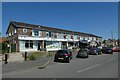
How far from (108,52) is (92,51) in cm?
808

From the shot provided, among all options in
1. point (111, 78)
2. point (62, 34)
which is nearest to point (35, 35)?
point (62, 34)

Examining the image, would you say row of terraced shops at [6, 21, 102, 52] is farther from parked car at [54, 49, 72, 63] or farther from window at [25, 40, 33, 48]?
parked car at [54, 49, 72, 63]

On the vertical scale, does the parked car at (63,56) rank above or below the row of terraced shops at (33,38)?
below

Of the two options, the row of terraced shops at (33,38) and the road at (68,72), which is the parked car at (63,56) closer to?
the road at (68,72)

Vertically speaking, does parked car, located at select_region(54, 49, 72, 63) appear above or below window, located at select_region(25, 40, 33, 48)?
below

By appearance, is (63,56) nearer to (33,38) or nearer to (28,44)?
(28,44)

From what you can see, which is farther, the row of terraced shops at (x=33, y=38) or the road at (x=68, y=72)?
the row of terraced shops at (x=33, y=38)

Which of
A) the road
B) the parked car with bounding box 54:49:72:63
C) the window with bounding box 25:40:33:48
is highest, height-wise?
the window with bounding box 25:40:33:48

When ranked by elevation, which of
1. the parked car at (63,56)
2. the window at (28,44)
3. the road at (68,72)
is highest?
the window at (28,44)

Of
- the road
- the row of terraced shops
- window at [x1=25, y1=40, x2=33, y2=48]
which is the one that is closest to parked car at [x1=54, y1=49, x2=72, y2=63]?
the road

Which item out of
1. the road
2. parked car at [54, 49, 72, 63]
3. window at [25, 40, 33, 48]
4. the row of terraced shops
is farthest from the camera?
window at [25, 40, 33, 48]

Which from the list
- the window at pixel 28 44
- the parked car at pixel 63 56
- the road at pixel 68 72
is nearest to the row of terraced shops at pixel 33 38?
the window at pixel 28 44

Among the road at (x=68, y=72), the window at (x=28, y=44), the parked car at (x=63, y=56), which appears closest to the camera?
the road at (x=68, y=72)

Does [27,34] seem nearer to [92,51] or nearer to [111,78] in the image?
[92,51]
